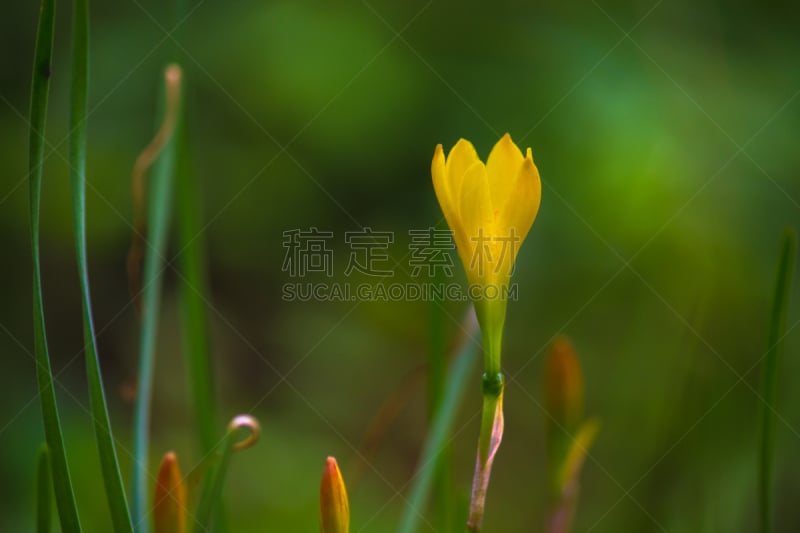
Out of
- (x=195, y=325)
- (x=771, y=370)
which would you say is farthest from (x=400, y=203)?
(x=771, y=370)

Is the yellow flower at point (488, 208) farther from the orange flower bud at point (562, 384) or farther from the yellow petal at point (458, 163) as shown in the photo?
the orange flower bud at point (562, 384)

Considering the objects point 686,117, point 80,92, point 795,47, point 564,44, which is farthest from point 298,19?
point 80,92

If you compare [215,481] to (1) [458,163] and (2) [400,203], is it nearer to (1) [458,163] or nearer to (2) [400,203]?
(1) [458,163]

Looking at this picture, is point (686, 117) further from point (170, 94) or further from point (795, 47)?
point (170, 94)

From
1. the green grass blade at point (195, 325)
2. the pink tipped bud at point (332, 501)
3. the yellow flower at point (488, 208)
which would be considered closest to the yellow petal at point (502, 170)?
the yellow flower at point (488, 208)

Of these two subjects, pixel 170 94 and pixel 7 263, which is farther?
pixel 7 263

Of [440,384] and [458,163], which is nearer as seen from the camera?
[458,163]
